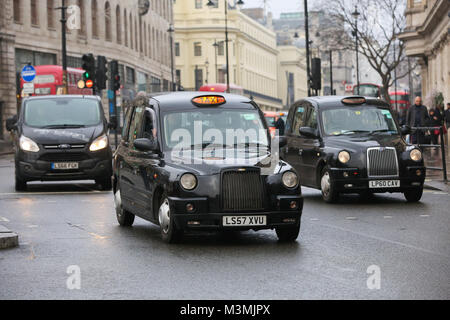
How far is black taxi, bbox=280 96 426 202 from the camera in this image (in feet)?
53.0

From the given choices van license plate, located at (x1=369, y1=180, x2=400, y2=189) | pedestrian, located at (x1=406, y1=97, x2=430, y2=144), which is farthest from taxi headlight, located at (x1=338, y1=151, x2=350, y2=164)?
pedestrian, located at (x1=406, y1=97, x2=430, y2=144)

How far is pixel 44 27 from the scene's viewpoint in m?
61.4

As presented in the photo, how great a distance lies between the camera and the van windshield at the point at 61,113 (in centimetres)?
1992

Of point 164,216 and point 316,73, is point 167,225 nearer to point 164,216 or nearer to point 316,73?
point 164,216

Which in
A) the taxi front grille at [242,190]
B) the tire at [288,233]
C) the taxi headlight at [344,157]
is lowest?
the tire at [288,233]

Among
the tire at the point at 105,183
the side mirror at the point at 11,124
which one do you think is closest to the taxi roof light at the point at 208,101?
the tire at the point at 105,183

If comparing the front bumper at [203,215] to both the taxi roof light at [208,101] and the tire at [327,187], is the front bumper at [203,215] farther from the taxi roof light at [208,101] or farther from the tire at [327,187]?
the tire at [327,187]

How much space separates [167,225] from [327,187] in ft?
19.9

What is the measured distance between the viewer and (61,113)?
2019 cm

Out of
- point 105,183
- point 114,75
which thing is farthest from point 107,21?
point 105,183

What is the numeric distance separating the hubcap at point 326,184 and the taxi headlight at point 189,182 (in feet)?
20.0

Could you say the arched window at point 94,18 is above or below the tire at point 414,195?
above
